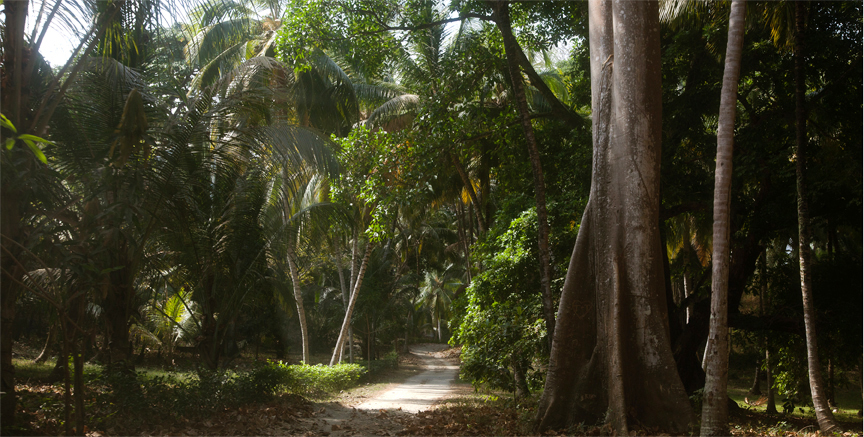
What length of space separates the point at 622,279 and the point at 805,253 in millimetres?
2997

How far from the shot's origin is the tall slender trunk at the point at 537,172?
356 inches

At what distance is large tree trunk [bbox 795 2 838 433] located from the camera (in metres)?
7.55

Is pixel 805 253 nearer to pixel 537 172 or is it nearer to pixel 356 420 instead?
pixel 537 172

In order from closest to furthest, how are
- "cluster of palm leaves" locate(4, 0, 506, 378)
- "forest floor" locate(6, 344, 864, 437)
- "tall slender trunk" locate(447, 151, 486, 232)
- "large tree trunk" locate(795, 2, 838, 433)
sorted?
1. "cluster of palm leaves" locate(4, 0, 506, 378)
2. "forest floor" locate(6, 344, 864, 437)
3. "large tree trunk" locate(795, 2, 838, 433)
4. "tall slender trunk" locate(447, 151, 486, 232)

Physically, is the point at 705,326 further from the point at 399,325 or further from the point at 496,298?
the point at 399,325

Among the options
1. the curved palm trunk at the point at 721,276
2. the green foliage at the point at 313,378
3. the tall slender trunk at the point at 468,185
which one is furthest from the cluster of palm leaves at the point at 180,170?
the curved palm trunk at the point at 721,276

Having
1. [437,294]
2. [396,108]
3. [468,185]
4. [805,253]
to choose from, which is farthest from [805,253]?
[437,294]

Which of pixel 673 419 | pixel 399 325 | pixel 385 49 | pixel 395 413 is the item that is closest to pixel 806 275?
pixel 673 419

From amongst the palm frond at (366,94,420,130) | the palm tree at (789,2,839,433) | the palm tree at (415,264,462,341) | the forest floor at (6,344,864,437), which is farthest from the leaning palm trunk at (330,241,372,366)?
the palm tree at (415,264,462,341)

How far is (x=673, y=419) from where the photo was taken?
6426 mm

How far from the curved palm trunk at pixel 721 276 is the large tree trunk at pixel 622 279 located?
85 cm

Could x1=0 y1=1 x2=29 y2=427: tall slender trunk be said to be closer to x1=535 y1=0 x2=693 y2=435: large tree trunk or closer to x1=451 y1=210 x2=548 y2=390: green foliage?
x1=535 y1=0 x2=693 y2=435: large tree trunk

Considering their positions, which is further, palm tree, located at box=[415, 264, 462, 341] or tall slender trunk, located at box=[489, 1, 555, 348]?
palm tree, located at box=[415, 264, 462, 341]

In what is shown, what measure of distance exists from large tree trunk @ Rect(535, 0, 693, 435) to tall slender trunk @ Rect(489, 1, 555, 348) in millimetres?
1254
